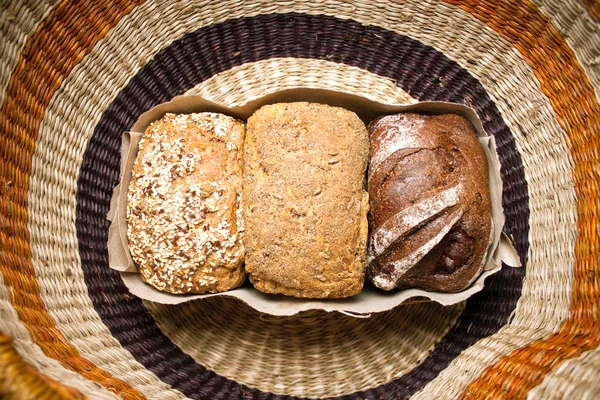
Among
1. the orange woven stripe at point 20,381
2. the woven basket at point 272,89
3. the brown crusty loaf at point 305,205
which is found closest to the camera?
the orange woven stripe at point 20,381

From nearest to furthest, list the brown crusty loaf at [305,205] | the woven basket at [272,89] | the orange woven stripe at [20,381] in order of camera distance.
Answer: the orange woven stripe at [20,381]
the brown crusty loaf at [305,205]
the woven basket at [272,89]

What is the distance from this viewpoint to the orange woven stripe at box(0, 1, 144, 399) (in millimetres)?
1388

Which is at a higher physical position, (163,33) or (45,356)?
(163,33)

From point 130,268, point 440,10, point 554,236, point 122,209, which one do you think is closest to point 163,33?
point 122,209

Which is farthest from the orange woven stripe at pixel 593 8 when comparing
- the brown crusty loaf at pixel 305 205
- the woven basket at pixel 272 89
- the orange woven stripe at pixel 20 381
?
the orange woven stripe at pixel 20 381

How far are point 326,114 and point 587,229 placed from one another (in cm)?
95

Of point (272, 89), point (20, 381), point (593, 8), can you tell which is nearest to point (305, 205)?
point (272, 89)

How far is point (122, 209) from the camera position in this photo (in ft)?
4.89

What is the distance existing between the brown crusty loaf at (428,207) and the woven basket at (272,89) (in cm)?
33

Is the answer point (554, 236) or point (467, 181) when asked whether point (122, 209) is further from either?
point (554, 236)

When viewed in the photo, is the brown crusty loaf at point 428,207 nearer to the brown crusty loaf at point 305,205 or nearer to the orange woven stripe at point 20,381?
the brown crusty loaf at point 305,205

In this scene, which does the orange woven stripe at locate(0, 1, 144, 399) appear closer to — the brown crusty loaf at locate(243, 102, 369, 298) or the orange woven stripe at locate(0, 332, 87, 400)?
the orange woven stripe at locate(0, 332, 87, 400)

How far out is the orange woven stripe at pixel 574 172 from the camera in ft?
4.57

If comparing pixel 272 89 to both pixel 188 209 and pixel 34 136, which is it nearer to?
pixel 188 209
